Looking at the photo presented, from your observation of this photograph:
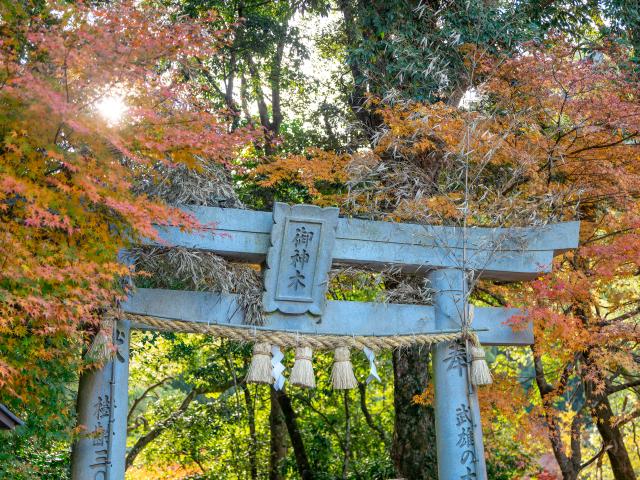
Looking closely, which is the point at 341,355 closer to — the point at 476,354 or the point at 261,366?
the point at 261,366

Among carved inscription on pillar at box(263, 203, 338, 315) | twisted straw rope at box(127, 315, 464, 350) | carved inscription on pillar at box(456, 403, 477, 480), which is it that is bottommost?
carved inscription on pillar at box(456, 403, 477, 480)

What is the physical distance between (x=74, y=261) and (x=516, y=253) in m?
4.48

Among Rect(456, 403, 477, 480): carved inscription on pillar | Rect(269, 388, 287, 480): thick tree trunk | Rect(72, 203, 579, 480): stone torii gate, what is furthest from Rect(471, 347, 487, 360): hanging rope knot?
Rect(269, 388, 287, 480): thick tree trunk

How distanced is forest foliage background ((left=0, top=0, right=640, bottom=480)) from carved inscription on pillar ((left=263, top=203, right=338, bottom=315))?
1.20ft

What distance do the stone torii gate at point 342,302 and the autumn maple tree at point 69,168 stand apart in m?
0.44

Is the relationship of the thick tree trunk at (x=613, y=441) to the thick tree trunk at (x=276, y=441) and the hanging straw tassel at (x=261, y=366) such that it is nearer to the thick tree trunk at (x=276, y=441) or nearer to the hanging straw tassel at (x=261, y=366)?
the thick tree trunk at (x=276, y=441)

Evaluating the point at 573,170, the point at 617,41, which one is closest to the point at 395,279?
the point at 573,170

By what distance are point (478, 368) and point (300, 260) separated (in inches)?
82.1

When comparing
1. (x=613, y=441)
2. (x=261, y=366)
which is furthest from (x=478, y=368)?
(x=613, y=441)

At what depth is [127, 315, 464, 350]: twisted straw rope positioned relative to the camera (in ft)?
23.7

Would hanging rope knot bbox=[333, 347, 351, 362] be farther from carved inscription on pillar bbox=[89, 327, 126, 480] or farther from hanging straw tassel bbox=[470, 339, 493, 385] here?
carved inscription on pillar bbox=[89, 327, 126, 480]

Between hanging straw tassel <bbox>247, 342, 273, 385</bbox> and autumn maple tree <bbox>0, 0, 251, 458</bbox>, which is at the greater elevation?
autumn maple tree <bbox>0, 0, 251, 458</bbox>

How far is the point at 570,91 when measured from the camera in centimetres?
941

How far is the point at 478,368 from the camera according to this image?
7.91 m
